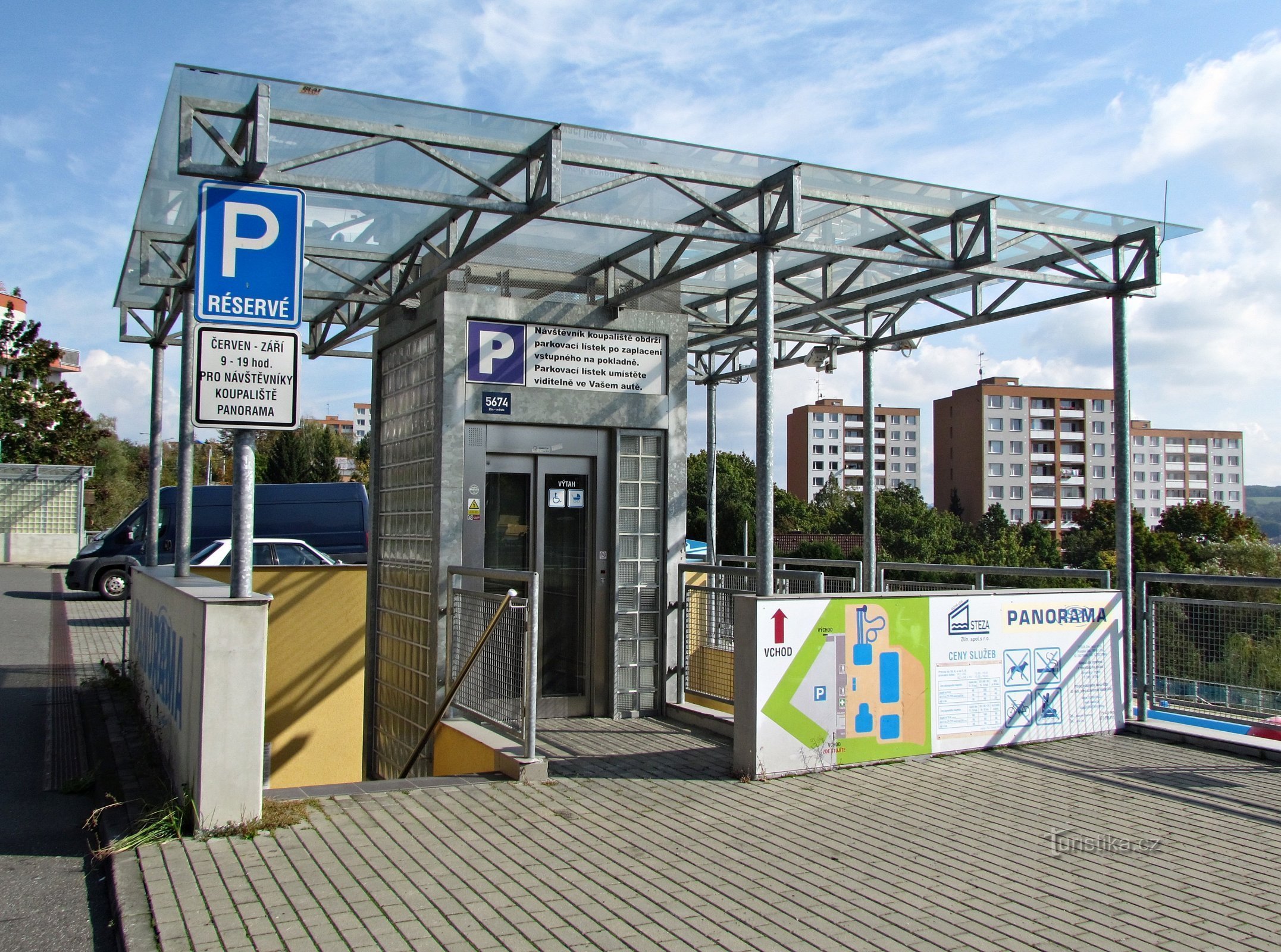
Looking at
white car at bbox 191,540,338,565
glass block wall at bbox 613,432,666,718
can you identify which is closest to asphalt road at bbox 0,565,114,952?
glass block wall at bbox 613,432,666,718

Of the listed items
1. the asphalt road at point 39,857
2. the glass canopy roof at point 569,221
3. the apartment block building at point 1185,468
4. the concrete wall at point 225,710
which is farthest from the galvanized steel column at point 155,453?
the apartment block building at point 1185,468

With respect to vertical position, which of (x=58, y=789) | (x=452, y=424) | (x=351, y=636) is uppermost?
(x=452, y=424)

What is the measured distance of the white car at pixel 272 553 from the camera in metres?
18.2

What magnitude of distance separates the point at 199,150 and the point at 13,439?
35.0 metres

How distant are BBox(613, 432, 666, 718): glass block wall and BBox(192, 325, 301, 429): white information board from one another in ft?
14.2

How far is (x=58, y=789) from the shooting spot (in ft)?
21.9

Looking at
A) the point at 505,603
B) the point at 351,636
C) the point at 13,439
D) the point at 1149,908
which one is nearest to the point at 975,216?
the point at 505,603

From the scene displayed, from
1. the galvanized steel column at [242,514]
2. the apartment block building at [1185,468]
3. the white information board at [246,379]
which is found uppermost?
the apartment block building at [1185,468]

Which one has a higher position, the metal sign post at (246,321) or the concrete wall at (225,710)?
the metal sign post at (246,321)

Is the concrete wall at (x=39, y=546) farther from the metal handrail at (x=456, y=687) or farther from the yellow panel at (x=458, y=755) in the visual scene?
the yellow panel at (x=458, y=755)

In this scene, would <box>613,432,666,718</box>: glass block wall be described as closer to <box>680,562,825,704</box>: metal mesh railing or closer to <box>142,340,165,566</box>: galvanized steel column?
<box>680,562,825,704</box>: metal mesh railing

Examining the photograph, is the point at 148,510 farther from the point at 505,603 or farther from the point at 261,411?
the point at 261,411

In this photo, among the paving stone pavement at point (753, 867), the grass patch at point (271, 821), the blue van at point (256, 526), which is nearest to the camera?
the paving stone pavement at point (753, 867)

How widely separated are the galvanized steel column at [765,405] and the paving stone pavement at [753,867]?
5.45 ft
